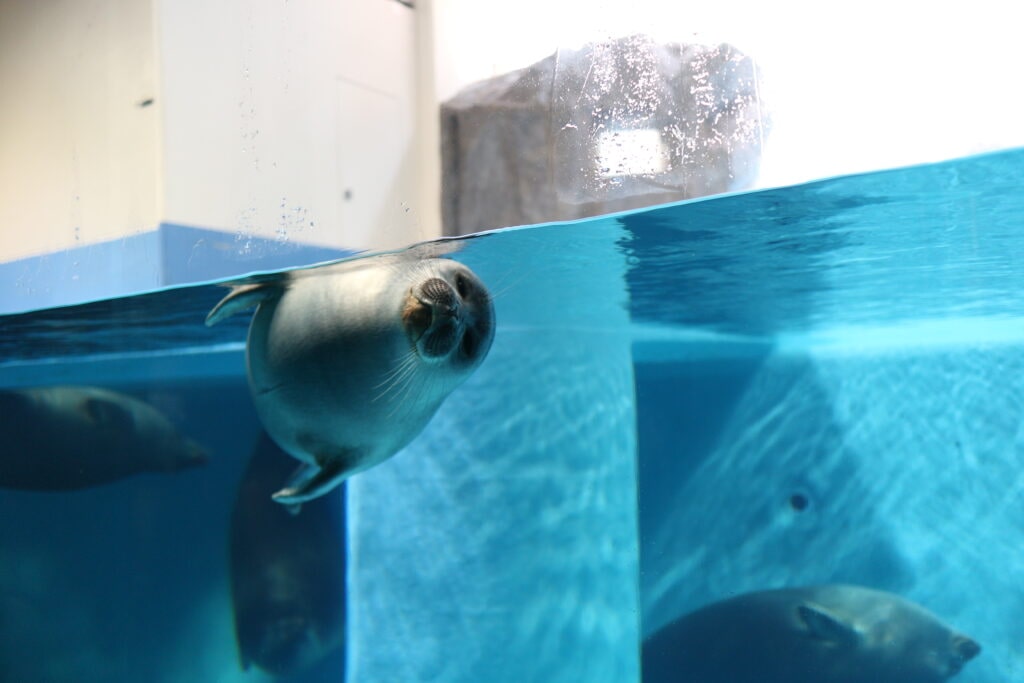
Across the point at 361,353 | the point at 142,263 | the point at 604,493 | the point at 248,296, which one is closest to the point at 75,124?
the point at 142,263

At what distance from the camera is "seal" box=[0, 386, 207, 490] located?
273 inches

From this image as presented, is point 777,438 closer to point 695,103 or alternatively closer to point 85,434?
point 695,103

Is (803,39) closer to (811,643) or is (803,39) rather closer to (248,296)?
(248,296)

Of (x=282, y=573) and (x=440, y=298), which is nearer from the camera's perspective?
(x=440, y=298)

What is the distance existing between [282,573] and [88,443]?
2.29 m

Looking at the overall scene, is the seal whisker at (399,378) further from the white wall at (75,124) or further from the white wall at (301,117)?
the white wall at (75,124)

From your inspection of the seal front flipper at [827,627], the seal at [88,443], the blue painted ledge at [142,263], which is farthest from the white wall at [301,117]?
the seal front flipper at [827,627]

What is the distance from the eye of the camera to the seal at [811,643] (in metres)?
6.09

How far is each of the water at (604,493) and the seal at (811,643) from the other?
28 cm

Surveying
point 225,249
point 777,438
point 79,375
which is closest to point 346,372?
point 225,249

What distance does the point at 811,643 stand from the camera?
20.1 ft

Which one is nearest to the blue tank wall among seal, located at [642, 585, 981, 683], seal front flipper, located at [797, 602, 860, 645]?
seal, located at [642, 585, 981, 683]

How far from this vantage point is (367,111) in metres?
3.40

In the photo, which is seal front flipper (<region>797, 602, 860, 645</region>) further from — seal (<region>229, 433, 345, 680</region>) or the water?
seal (<region>229, 433, 345, 680</region>)
